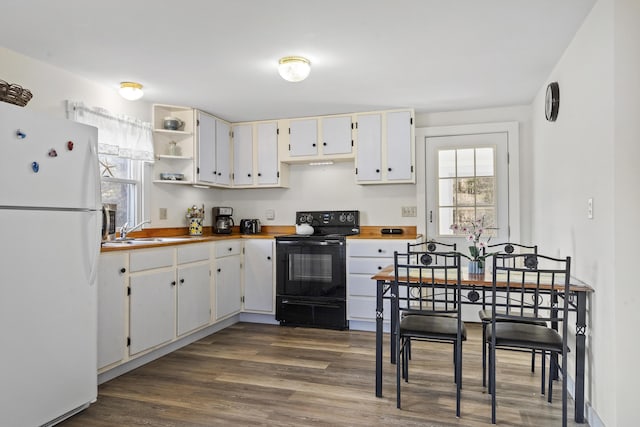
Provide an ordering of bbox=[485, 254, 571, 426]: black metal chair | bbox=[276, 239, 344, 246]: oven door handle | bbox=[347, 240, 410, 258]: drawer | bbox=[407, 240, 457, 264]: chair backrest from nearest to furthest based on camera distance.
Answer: bbox=[485, 254, 571, 426]: black metal chair < bbox=[407, 240, 457, 264]: chair backrest < bbox=[347, 240, 410, 258]: drawer < bbox=[276, 239, 344, 246]: oven door handle

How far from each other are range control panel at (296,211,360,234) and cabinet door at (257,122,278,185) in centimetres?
54

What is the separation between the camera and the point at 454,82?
3.58m

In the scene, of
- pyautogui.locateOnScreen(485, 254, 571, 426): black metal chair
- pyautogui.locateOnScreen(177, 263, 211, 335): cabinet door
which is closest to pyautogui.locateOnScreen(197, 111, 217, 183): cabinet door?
pyautogui.locateOnScreen(177, 263, 211, 335): cabinet door

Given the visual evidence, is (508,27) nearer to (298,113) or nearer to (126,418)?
(298,113)

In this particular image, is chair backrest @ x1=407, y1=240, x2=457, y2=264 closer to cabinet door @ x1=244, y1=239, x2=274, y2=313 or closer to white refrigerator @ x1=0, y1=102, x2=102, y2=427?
cabinet door @ x1=244, y1=239, x2=274, y2=313

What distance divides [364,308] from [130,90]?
116 inches

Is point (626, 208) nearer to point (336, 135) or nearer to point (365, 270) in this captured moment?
point (365, 270)

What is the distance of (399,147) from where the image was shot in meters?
4.40

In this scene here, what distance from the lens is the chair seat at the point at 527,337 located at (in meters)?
2.28

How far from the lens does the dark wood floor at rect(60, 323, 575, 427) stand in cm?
240

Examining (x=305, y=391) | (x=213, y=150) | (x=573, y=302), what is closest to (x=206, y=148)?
(x=213, y=150)

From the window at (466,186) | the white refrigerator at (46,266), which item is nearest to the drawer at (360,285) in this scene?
the window at (466,186)

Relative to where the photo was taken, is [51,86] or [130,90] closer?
[51,86]

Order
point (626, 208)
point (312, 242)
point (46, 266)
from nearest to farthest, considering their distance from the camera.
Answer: point (626, 208)
point (46, 266)
point (312, 242)
